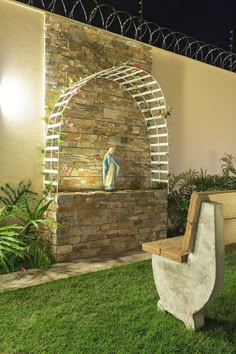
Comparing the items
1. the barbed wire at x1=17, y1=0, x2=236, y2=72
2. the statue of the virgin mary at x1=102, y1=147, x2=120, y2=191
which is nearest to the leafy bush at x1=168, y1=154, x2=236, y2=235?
the statue of the virgin mary at x1=102, y1=147, x2=120, y2=191

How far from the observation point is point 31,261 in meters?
3.51

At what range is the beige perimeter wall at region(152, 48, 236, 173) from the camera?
5469mm

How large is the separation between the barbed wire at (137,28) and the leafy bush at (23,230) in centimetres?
229

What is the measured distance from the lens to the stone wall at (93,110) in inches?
163

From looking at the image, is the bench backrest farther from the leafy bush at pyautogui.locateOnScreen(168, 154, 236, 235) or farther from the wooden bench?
the leafy bush at pyautogui.locateOnScreen(168, 154, 236, 235)

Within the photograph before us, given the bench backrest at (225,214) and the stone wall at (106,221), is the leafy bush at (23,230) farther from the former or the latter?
the bench backrest at (225,214)

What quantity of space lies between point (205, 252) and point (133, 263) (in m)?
1.69

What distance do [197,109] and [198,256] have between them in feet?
→ 13.9

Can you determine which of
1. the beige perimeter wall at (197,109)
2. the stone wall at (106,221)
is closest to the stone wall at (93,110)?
the stone wall at (106,221)

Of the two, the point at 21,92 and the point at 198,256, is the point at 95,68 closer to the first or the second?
the point at 21,92

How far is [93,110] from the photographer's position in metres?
4.45

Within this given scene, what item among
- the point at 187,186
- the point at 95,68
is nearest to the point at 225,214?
the point at 95,68

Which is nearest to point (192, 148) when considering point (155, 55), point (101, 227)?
point (155, 55)

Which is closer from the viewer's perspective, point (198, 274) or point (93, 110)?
point (198, 274)
